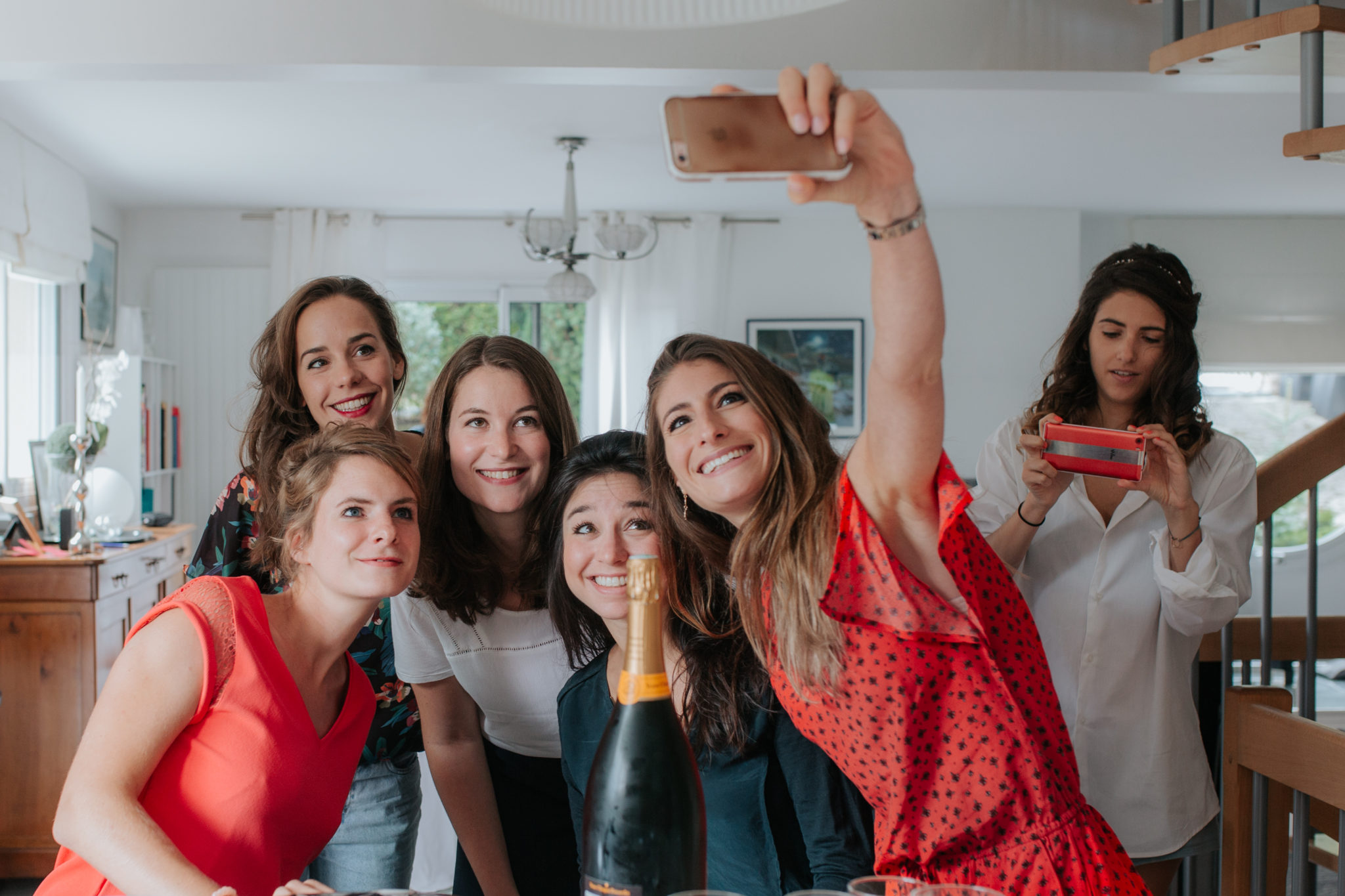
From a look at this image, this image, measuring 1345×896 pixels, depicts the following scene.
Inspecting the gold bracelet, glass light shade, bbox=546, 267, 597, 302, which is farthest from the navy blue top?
glass light shade, bbox=546, 267, 597, 302

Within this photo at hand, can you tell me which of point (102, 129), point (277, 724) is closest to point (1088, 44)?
point (277, 724)

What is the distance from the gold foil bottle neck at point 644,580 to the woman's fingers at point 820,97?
1.05 ft

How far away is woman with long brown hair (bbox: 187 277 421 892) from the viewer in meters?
1.68

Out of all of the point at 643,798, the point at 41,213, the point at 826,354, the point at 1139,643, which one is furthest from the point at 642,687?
the point at 826,354

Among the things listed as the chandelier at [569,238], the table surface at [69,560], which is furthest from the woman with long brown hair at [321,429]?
the chandelier at [569,238]

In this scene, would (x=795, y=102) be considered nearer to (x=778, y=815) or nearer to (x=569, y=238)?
(x=778, y=815)

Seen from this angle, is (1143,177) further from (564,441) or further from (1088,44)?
(564,441)

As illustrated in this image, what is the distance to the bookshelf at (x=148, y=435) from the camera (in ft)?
15.7

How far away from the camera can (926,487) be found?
88 cm

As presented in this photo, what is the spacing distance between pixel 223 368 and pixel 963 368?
14.7ft

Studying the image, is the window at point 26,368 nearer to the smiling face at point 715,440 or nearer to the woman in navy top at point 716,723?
the woman in navy top at point 716,723

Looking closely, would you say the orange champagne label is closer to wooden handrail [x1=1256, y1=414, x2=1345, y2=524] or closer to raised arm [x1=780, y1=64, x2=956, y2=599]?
raised arm [x1=780, y1=64, x2=956, y2=599]

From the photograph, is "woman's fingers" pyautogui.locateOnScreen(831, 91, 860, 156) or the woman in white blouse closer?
"woman's fingers" pyautogui.locateOnScreen(831, 91, 860, 156)

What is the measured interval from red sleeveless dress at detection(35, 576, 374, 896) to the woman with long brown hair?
516 mm
